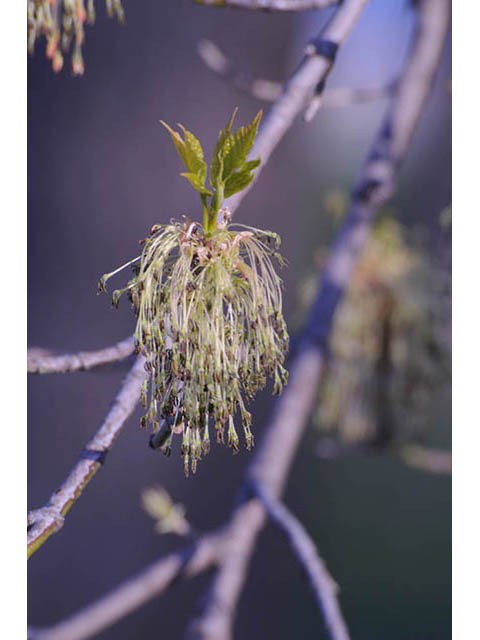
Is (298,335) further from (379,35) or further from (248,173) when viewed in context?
(379,35)

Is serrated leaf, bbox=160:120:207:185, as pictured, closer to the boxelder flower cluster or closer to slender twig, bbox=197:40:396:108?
the boxelder flower cluster

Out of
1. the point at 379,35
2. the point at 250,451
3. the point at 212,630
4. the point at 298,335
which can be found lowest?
the point at 212,630

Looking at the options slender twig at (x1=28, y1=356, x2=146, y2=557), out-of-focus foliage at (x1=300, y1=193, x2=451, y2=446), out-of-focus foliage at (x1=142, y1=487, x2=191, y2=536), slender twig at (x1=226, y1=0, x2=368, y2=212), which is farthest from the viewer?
out-of-focus foliage at (x1=300, y1=193, x2=451, y2=446)

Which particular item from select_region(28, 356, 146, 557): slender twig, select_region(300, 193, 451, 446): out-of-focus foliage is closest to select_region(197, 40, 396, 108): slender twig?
select_region(300, 193, 451, 446): out-of-focus foliage

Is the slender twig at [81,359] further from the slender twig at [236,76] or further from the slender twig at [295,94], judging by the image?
the slender twig at [236,76]

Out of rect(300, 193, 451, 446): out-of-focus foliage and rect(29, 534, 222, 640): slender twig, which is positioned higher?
rect(300, 193, 451, 446): out-of-focus foliage
